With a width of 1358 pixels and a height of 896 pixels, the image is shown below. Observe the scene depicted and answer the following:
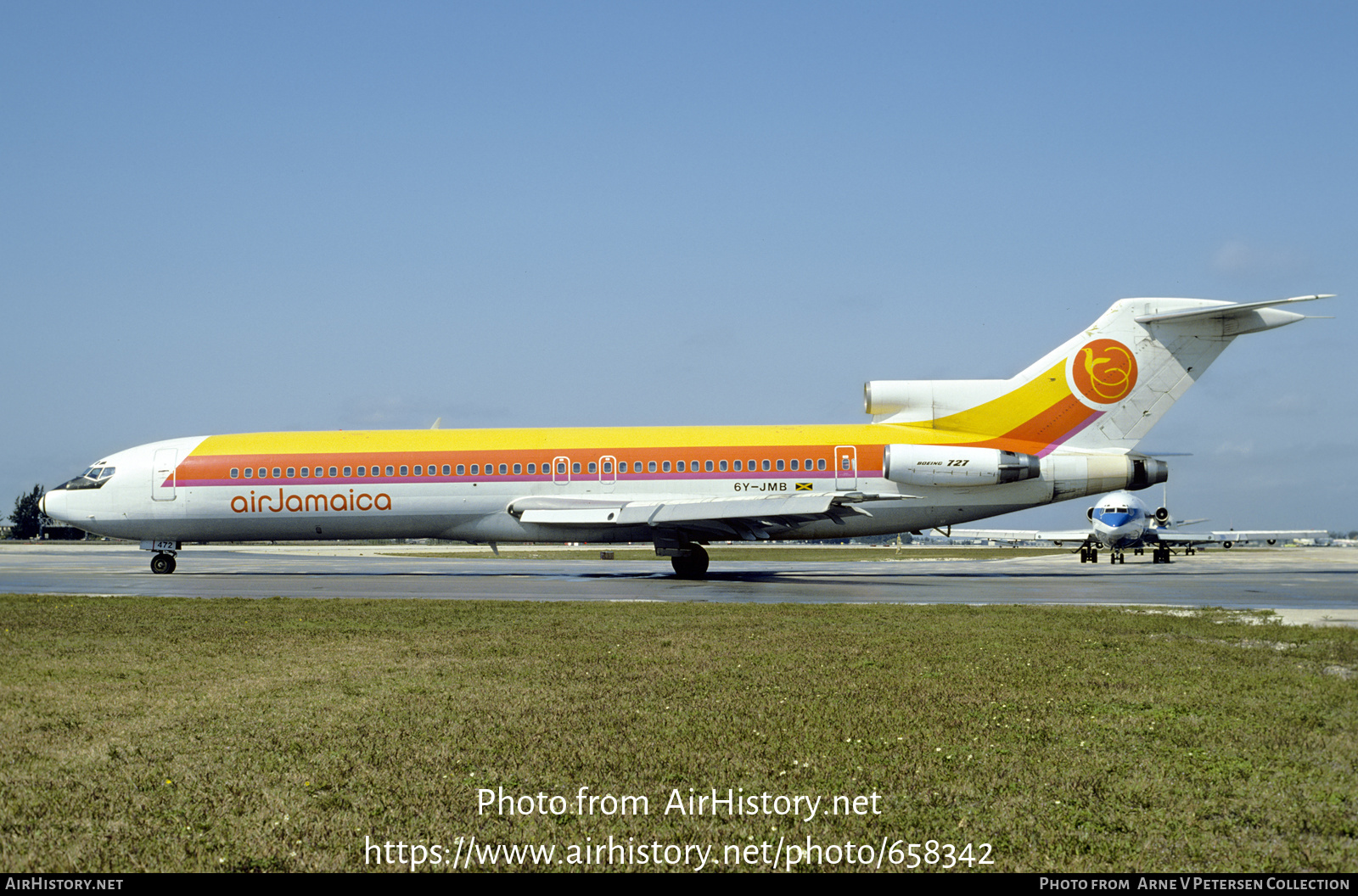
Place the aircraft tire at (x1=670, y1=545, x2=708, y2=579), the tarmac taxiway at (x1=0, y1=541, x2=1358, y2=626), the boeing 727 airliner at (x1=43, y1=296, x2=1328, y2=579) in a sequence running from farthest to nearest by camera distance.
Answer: the aircraft tire at (x1=670, y1=545, x2=708, y2=579) → the boeing 727 airliner at (x1=43, y1=296, x2=1328, y2=579) → the tarmac taxiway at (x1=0, y1=541, x2=1358, y2=626)

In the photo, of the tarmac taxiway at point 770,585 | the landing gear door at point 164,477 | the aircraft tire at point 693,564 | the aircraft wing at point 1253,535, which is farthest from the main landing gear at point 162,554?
the aircraft wing at point 1253,535

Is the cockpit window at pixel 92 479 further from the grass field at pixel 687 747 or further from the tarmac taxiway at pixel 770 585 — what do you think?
the grass field at pixel 687 747

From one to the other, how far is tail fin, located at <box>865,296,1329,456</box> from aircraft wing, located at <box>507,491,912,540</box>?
141 inches

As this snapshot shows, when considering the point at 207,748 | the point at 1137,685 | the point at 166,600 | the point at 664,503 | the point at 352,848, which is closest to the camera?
the point at 352,848

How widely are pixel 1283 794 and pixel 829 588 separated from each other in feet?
55.6

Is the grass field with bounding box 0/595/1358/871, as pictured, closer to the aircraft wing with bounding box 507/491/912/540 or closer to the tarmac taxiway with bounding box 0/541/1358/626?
the tarmac taxiway with bounding box 0/541/1358/626

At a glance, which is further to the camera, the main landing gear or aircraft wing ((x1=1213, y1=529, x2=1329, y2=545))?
aircraft wing ((x1=1213, y1=529, x2=1329, y2=545))

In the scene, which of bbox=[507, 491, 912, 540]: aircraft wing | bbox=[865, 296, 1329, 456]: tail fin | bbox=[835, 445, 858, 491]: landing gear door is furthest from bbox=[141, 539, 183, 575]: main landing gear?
bbox=[865, 296, 1329, 456]: tail fin

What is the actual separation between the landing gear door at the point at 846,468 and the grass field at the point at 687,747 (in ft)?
48.0

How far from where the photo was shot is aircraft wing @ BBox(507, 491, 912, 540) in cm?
2536
